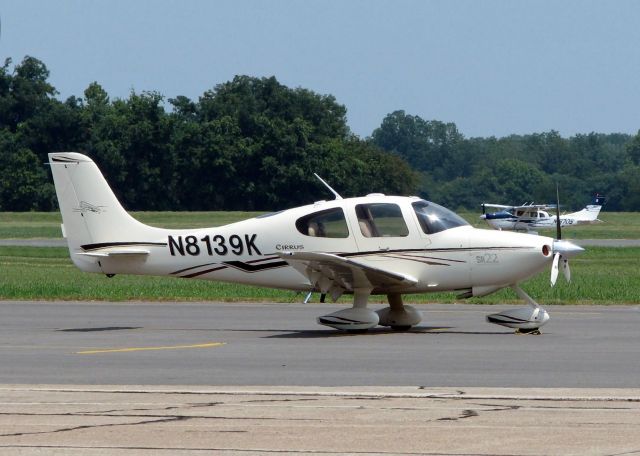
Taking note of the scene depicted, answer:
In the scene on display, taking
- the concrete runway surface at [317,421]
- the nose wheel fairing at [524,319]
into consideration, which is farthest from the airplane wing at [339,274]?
the concrete runway surface at [317,421]

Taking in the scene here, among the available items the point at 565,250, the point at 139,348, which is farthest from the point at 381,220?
the point at 139,348

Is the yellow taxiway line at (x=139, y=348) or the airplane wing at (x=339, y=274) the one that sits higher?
the airplane wing at (x=339, y=274)

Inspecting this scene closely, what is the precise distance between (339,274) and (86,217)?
4303mm

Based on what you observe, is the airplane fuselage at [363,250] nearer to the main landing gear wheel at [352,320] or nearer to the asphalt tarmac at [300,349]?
the main landing gear wheel at [352,320]

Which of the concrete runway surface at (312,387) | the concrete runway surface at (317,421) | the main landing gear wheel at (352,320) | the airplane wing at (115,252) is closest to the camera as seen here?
the concrete runway surface at (317,421)

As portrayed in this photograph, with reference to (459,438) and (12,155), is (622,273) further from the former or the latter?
(12,155)

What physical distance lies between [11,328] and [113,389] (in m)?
7.86

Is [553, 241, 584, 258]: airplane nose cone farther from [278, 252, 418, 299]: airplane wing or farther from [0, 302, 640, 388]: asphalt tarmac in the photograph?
[278, 252, 418, 299]: airplane wing

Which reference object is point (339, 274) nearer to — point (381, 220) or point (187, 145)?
point (381, 220)

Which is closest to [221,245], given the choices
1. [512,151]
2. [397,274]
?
[397,274]

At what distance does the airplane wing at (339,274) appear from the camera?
17312 mm

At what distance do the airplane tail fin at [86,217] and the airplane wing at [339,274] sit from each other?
114 inches

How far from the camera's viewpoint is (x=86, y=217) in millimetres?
19672

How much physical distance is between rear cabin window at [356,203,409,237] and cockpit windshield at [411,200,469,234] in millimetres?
255
